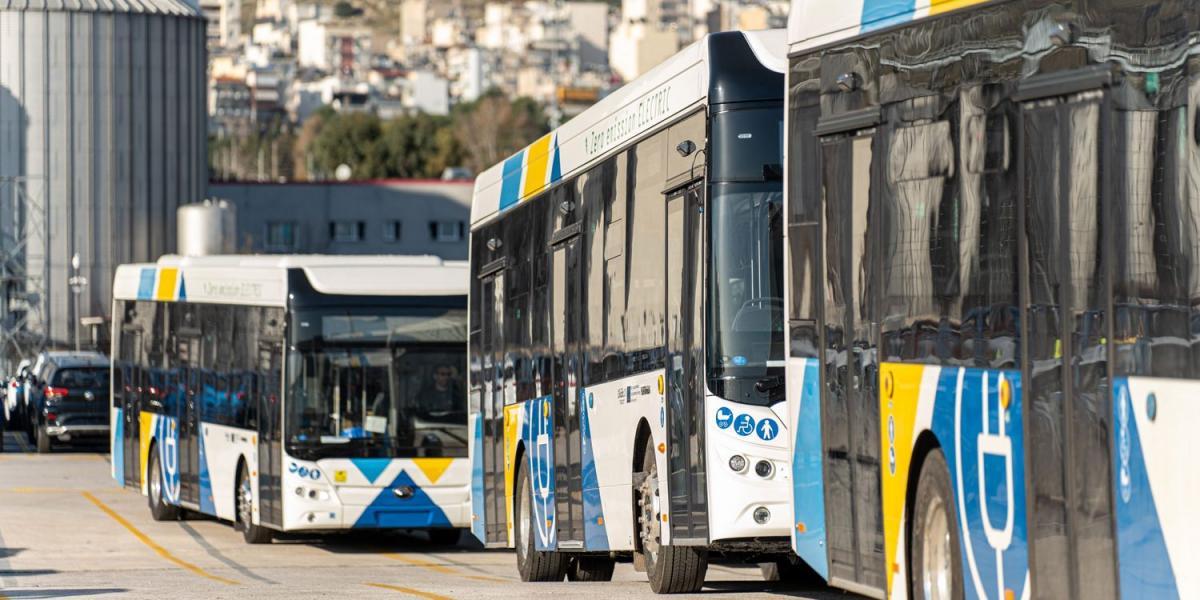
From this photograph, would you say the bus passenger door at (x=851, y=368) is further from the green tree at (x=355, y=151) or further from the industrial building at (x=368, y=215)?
the green tree at (x=355, y=151)

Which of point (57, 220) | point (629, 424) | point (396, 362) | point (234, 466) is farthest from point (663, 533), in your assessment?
point (57, 220)

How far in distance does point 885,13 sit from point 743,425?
9.17 feet

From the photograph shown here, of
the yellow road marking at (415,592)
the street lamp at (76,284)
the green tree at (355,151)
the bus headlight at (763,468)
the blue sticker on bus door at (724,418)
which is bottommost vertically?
the yellow road marking at (415,592)

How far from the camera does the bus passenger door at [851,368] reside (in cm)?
977

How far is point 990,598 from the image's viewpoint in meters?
8.43

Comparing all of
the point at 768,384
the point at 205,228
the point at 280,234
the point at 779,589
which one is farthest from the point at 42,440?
the point at 280,234

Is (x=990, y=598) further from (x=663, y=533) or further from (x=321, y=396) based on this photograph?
(x=321, y=396)

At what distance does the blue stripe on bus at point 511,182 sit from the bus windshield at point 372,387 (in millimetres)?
3681

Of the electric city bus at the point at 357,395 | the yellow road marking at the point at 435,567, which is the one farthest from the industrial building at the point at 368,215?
the yellow road marking at the point at 435,567

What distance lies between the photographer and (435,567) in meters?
20.6

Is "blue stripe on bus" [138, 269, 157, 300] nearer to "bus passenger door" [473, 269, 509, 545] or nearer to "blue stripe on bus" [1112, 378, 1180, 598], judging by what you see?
"bus passenger door" [473, 269, 509, 545]

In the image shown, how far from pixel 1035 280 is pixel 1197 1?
1.43 m

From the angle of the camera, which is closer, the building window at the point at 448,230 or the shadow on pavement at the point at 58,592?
the shadow on pavement at the point at 58,592

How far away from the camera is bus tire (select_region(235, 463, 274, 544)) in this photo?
23516 millimetres
